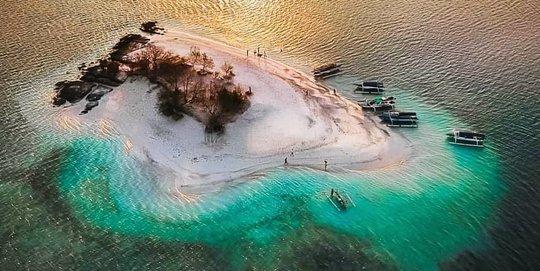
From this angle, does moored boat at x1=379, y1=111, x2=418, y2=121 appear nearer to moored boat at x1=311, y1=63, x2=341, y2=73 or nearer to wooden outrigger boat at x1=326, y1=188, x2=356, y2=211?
moored boat at x1=311, y1=63, x2=341, y2=73

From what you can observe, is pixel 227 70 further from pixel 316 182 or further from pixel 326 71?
pixel 316 182

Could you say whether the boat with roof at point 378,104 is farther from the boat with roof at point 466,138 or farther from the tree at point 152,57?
the tree at point 152,57

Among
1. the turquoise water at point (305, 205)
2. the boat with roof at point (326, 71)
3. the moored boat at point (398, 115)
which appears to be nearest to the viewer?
the turquoise water at point (305, 205)

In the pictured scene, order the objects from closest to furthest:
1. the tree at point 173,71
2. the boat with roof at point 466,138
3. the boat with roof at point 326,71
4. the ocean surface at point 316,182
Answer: the ocean surface at point 316,182 < the boat with roof at point 466,138 < the tree at point 173,71 < the boat with roof at point 326,71

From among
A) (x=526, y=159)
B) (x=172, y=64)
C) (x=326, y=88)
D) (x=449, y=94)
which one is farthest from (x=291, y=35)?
(x=526, y=159)

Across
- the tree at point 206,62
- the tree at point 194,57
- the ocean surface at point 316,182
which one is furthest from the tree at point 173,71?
the ocean surface at point 316,182

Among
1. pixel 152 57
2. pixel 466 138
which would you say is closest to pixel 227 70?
pixel 152 57

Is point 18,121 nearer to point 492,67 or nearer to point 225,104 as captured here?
point 225,104
